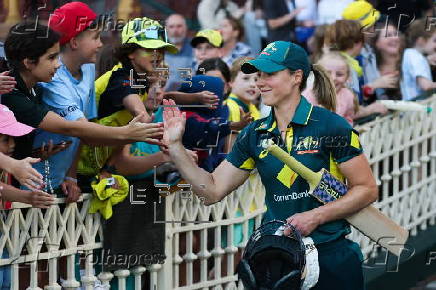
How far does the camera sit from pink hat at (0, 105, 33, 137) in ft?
24.9

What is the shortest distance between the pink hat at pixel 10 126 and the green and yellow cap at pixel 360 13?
255 inches

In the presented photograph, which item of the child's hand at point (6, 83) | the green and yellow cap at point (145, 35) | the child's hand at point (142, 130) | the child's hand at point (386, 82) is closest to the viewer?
the child's hand at point (6, 83)

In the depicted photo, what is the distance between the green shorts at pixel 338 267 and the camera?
7770 mm

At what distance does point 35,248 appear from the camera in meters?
8.11

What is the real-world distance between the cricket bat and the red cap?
5.78ft

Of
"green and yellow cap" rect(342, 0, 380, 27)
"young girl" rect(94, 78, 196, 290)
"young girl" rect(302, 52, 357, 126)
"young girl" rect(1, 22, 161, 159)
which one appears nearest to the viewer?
"young girl" rect(1, 22, 161, 159)

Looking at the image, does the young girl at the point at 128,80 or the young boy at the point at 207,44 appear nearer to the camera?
the young girl at the point at 128,80

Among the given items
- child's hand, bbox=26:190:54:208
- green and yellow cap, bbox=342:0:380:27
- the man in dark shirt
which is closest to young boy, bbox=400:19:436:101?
green and yellow cap, bbox=342:0:380:27

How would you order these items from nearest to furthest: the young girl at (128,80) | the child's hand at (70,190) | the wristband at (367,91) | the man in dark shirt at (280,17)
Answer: the child's hand at (70,190) → the young girl at (128,80) → the wristband at (367,91) → the man in dark shirt at (280,17)

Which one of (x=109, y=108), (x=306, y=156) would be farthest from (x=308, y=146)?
(x=109, y=108)

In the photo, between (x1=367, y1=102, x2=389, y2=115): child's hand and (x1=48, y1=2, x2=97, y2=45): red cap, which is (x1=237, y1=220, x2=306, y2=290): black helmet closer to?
(x1=48, y1=2, x2=97, y2=45): red cap

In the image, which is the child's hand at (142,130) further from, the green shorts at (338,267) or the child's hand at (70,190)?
the green shorts at (338,267)

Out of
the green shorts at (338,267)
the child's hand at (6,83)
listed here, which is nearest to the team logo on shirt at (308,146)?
the green shorts at (338,267)

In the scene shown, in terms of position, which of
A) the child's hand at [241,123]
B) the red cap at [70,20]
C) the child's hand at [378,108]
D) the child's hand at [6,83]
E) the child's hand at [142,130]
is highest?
the red cap at [70,20]
